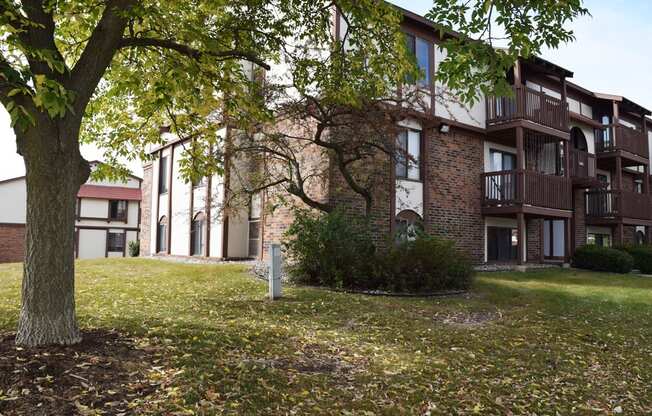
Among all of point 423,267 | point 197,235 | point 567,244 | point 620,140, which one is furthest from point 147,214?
point 620,140

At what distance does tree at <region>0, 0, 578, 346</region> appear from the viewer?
4.80 m

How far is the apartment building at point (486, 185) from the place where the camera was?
15133 millimetres

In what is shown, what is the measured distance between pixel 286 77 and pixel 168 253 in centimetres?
1170

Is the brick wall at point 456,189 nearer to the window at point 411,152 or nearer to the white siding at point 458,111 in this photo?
the window at point 411,152

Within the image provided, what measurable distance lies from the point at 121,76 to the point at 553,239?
60.3ft

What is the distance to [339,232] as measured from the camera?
34.3 feet

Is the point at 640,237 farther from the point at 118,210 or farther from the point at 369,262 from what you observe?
the point at 118,210

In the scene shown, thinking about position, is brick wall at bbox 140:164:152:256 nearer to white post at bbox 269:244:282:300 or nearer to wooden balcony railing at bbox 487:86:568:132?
wooden balcony railing at bbox 487:86:568:132

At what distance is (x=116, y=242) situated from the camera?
136 feet

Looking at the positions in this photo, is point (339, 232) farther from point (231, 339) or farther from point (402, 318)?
point (231, 339)

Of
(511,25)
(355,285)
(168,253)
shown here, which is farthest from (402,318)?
(168,253)

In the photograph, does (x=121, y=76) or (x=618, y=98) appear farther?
(x=618, y=98)

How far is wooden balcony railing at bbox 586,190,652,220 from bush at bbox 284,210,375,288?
14282 millimetres

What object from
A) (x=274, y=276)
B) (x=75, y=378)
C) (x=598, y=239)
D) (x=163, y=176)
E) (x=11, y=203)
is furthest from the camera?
(x=11, y=203)
